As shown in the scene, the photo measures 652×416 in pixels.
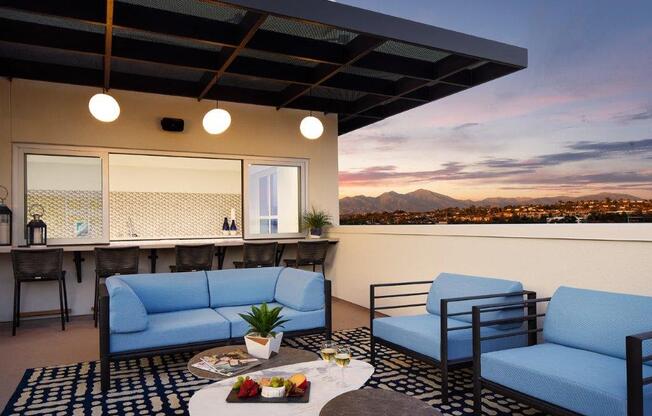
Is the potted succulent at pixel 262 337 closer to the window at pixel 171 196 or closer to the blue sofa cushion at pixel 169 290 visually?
the blue sofa cushion at pixel 169 290

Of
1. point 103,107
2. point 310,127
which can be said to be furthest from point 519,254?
point 103,107

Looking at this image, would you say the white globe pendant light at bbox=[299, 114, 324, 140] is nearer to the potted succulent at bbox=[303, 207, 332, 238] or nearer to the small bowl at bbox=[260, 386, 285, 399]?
the potted succulent at bbox=[303, 207, 332, 238]

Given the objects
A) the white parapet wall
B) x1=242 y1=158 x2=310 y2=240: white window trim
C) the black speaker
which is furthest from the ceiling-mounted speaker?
the white parapet wall

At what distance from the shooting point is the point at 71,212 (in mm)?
5934

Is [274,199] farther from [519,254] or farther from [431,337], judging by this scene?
[431,337]

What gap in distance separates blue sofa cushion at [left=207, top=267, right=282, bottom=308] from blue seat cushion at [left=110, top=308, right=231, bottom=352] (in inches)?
16.7

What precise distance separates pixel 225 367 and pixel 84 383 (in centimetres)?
142

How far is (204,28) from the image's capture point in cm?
420

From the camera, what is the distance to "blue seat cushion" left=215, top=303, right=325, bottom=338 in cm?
364

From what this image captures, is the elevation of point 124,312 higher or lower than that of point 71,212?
lower

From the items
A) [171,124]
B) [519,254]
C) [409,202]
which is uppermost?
[171,124]

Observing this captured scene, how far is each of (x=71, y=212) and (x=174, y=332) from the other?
136 inches

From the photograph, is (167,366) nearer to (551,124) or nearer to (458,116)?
(551,124)

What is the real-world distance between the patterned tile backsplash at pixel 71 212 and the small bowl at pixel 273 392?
4.63 meters
